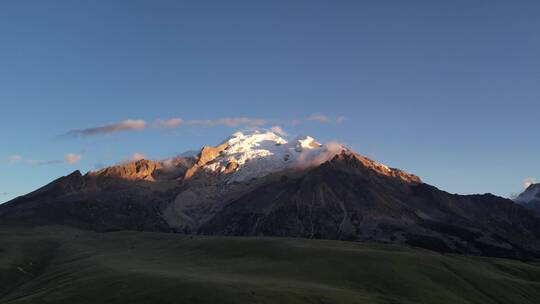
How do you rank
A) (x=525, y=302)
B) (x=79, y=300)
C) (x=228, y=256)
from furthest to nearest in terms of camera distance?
(x=228, y=256) < (x=525, y=302) < (x=79, y=300)

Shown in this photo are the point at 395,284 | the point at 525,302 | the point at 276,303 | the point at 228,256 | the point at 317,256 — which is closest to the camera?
Answer: the point at 276,303

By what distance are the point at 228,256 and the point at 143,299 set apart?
2841 inches

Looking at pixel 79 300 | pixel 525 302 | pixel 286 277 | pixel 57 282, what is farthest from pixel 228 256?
pixel 525 302

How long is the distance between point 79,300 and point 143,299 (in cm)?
1614

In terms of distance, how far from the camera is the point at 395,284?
151250mm

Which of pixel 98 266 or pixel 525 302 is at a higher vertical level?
pixel 98 266

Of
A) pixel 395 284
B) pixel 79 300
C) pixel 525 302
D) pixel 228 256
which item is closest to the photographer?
pixel 79 300

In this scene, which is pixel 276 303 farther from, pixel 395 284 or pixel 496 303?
pixel 496 303

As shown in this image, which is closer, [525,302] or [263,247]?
[525,302]

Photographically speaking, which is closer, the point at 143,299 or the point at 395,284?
the point at 143,299

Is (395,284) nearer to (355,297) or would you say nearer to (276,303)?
(355,297)

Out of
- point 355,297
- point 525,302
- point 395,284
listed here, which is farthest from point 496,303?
point 355,297

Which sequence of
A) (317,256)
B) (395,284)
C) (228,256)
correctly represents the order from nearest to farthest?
(395,284) < (317,256) < (228,256)

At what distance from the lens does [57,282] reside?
518ft
